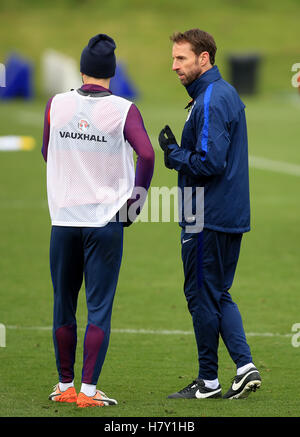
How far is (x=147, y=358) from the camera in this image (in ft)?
27.3

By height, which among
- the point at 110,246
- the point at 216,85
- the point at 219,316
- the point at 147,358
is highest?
the point at 216,85

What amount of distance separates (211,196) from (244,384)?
1.19 metres

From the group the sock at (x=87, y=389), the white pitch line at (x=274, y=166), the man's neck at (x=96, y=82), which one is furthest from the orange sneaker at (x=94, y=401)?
the white pitch line at (x=274, y=166)

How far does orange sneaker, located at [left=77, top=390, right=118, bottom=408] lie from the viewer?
6438 millimetres

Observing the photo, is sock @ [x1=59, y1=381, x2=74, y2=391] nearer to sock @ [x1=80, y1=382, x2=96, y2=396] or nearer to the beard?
Answer: sock @ [x1=80, y1=382, x2=96, y2=396]

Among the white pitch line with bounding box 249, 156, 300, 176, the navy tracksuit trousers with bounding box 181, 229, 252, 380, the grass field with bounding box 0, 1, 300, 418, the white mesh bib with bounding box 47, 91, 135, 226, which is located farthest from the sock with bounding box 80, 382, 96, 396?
the white pitch line with bounding box 249, 156, 300, 176

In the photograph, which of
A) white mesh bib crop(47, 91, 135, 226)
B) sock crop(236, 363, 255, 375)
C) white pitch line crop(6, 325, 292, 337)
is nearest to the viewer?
white mesh bib crop(47, 91, 135, 226)

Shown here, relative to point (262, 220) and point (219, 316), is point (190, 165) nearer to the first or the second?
point (219, 316)

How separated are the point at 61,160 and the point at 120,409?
1509 mm

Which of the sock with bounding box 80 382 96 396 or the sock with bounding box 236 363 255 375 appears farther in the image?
the sock with bounding box 236 363 255 375

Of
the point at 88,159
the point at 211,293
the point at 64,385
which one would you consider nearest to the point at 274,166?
the point at 211,293

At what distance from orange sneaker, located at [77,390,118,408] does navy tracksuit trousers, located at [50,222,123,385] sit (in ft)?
0.31
